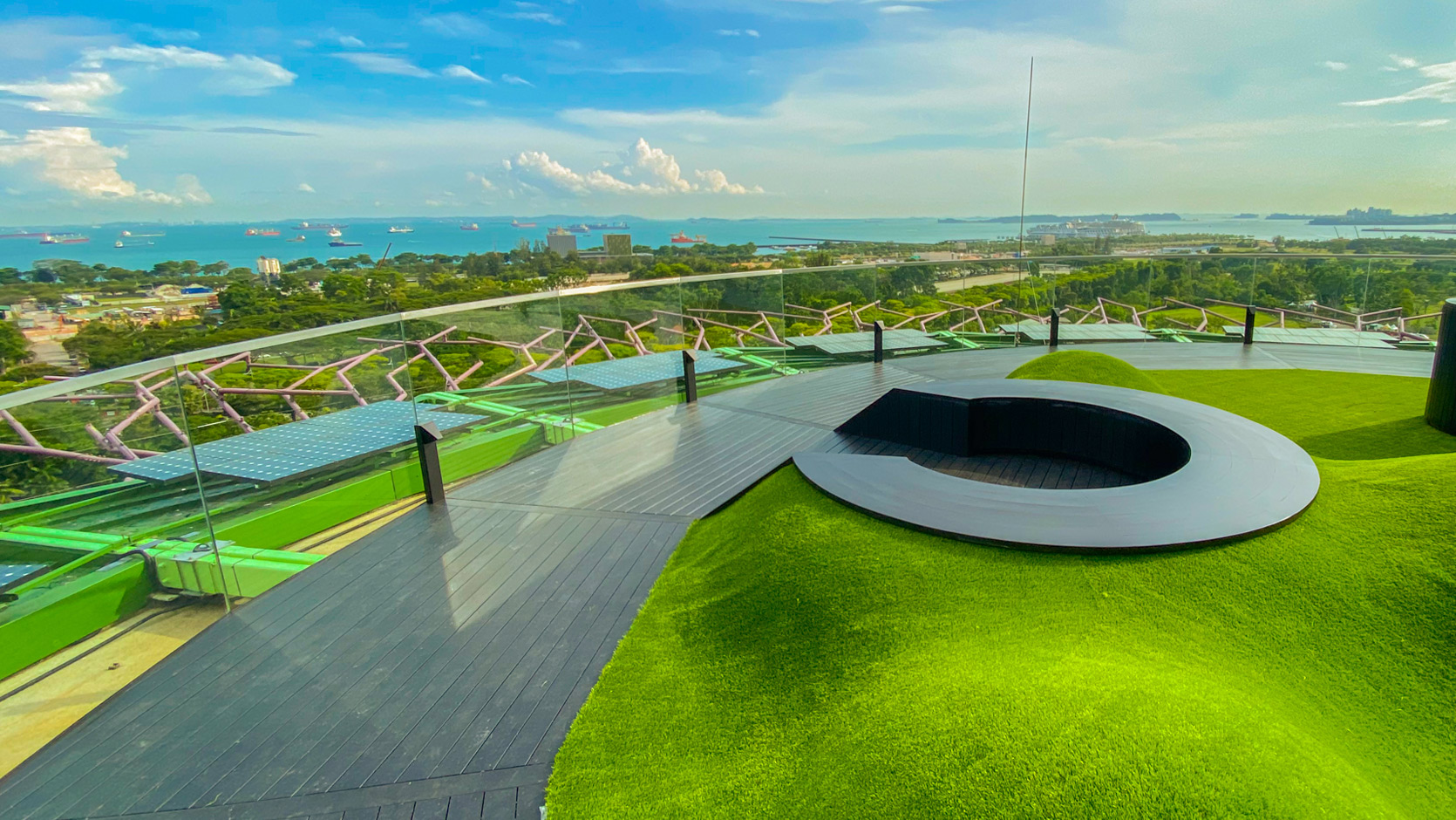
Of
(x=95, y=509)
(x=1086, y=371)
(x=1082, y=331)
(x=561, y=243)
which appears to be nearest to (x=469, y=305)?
(x=95, y=509)

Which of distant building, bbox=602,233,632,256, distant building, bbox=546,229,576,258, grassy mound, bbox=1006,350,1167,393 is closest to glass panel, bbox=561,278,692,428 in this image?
grassy mound, bbox=1006,350,1167,393

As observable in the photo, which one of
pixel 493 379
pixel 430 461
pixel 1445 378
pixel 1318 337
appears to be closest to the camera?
pixel 430 461

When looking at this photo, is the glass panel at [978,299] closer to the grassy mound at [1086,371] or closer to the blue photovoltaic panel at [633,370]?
the grassy mound at [1086,371]

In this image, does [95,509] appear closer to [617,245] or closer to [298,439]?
[298,439]

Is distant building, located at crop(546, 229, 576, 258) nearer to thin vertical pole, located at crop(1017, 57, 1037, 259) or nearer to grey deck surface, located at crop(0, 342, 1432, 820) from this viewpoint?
thin vertical pole, located at crop(1017, 57, 1037, 259)

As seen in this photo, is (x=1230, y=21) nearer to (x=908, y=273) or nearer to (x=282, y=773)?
(x=908, y=273)

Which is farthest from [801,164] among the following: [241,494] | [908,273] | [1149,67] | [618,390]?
[241,494]
